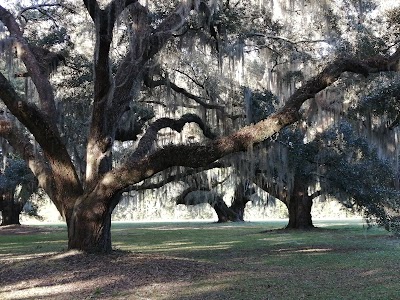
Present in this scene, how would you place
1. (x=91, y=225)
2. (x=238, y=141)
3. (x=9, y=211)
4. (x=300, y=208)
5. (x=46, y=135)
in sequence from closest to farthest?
(x=238, y=141) → (x=91, y=225) → (x=46, y=135) → (x=300, y=208) → (x=9, y=211)

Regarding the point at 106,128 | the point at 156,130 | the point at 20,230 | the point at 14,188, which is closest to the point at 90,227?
the point at 106,128

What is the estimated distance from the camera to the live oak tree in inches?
323

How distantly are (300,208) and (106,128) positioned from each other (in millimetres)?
12182

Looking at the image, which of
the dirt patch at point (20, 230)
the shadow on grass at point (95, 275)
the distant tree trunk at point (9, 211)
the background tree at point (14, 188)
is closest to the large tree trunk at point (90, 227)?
the shadow on grass at point (95, 275)

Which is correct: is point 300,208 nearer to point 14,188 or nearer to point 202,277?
point 202,277

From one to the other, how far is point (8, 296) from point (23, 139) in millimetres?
4423

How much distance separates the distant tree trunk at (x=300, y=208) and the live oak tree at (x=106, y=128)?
10.4 meters

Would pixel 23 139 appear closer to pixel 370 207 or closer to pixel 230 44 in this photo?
pixel 230 44

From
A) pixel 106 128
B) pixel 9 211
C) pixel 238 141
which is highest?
pixel 106 128

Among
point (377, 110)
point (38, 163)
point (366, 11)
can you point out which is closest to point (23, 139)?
point (38, 163)

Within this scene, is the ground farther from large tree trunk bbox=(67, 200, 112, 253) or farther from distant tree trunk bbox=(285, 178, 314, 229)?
distant tree trunk bbox=(285, 178, 314, 229)

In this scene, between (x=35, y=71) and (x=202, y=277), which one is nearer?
(x=202, y=277)

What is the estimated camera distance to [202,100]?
46.6 feet

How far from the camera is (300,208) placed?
19.9m
